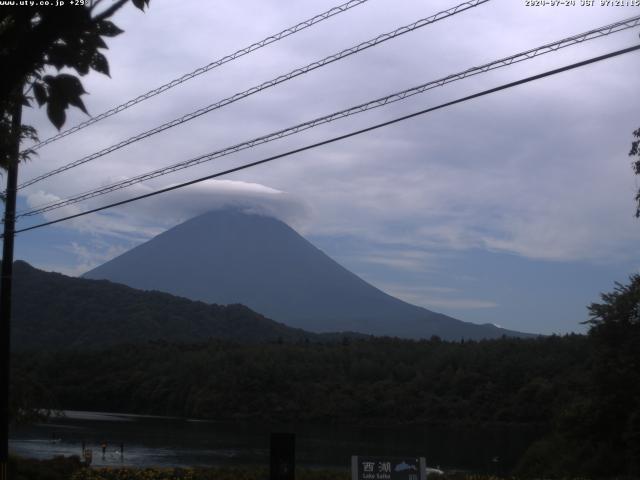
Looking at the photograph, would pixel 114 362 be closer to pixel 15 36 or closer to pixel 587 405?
pixel 587 405

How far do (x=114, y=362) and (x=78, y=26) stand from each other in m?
79.0

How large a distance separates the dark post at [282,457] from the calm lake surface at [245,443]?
1954 cm

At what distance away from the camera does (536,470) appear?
2723 centimetres

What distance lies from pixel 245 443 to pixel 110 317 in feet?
288

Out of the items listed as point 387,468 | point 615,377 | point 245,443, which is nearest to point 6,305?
point 387,468

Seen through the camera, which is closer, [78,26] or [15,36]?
[78,26]

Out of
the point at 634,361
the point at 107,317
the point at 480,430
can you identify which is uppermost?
the point at 107,317

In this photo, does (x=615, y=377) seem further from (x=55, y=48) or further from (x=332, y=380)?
(x=332, y=380)

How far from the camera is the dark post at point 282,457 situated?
10.2m

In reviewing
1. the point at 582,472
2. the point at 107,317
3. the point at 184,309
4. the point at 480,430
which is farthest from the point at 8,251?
the point at 184,309

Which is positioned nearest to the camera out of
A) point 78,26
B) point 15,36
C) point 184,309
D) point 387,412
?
point 78,26

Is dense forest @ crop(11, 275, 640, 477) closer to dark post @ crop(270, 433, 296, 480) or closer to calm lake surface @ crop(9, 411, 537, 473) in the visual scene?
calm lake surface @ crop(9, 411, 537, 473)

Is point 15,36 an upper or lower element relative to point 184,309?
lower

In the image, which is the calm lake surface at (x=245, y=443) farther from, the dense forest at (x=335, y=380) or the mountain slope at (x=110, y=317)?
the mountain slope at (x=110, y=317)
